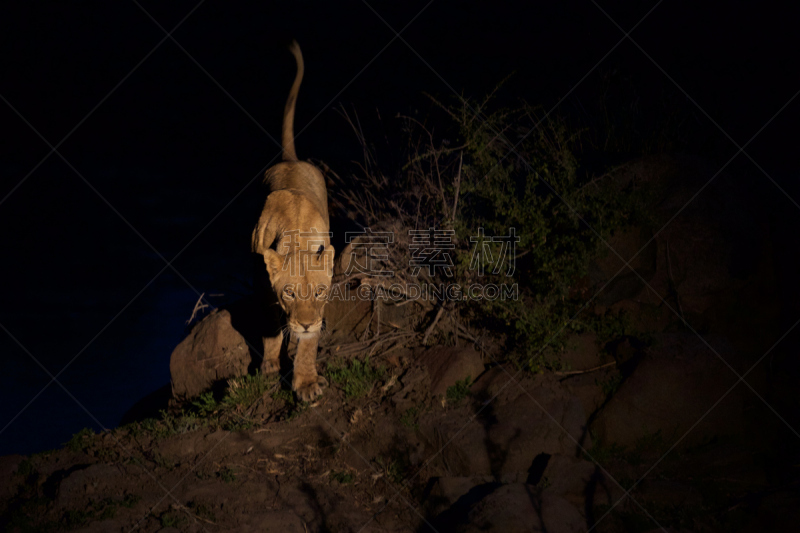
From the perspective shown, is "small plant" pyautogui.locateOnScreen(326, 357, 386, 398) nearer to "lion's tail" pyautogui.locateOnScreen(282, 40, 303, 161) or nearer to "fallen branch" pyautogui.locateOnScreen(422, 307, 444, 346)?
"fallen branch" pyautogui.locateOnScreen(422, 307, 444, 346)

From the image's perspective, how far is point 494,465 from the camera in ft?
14.8

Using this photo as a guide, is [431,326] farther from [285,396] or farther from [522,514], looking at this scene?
[522,514]

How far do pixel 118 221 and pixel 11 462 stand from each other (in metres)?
8.13

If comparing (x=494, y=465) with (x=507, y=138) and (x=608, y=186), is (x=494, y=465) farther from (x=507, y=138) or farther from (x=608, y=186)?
(x=507, y=138)

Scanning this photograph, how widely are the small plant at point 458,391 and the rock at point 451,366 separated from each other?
3cm

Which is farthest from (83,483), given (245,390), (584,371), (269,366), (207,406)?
(584,371)

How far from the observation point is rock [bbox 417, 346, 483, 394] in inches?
212

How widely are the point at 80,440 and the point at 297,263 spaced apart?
2801 millimetres

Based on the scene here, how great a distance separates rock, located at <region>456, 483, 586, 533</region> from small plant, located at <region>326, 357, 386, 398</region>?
1959mm

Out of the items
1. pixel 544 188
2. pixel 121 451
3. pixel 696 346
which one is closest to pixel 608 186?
pixel 544 188

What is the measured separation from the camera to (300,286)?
200 inches

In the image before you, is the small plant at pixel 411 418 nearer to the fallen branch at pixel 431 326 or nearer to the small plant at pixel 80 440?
the fallen branch at pixel 431 326

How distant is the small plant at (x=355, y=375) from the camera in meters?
5.55

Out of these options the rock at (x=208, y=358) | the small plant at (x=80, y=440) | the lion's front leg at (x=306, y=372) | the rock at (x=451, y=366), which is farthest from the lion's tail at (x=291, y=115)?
the small plant at (x=80, y=440)
